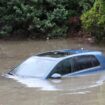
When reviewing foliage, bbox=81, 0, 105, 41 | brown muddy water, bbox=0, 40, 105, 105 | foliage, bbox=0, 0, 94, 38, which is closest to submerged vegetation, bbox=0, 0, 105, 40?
foliage, bbox=0, 0, 94, 38

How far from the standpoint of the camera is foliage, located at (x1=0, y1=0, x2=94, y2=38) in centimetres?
3038

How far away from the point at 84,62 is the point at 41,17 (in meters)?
17.0

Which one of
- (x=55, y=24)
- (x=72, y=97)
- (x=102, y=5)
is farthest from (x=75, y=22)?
(x=72, y=97)

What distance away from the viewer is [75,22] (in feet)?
102

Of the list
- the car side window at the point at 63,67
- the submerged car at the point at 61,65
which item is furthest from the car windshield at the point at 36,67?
the car side window at the point at 63,67

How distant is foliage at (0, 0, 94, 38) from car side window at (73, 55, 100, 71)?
1530 cm

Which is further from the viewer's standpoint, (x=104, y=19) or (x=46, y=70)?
(x=104, y=19)

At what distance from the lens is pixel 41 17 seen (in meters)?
31.3

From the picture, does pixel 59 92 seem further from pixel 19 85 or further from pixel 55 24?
pixel 55 24

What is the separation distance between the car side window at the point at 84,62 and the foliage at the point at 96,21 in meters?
12.4

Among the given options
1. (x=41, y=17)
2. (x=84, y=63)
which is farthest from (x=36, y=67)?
(x=41, y=17)

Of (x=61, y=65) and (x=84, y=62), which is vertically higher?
(x=61, y=65)

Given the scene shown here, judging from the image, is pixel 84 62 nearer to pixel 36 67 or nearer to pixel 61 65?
pixel 61 65

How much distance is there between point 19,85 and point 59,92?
1.43m
